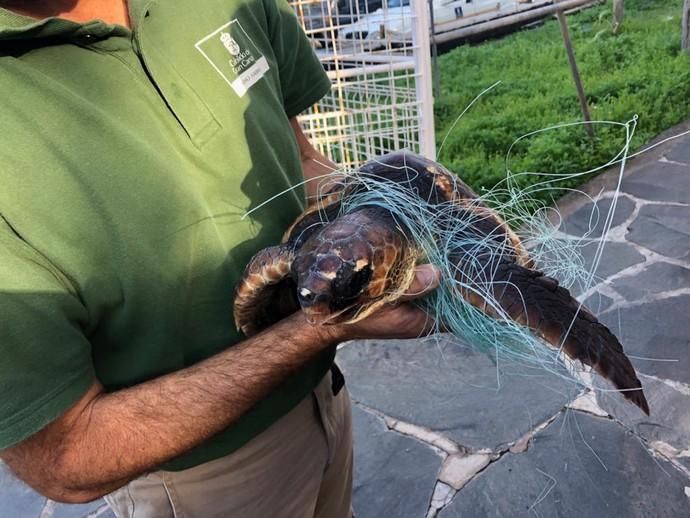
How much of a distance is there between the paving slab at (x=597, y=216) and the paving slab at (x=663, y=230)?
84mm

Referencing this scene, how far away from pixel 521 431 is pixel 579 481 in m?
0.29

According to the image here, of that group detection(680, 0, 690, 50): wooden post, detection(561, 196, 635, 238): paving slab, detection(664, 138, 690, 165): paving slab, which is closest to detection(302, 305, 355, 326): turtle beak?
detection(561, 196, 635, 238): paving slab

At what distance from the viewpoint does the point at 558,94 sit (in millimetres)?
4992

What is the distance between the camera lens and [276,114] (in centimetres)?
120

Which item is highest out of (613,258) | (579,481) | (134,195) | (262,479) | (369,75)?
(134,195)

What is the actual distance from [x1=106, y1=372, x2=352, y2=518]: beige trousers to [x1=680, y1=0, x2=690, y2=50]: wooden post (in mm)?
5540

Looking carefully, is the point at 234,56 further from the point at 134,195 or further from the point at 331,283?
the point at 331,283

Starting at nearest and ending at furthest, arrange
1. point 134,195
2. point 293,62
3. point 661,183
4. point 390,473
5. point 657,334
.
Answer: point 134,195 → point 293,62 → point 390,473 → point 657,334 → point 661,183

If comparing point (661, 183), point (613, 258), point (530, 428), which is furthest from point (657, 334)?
point (661, 183)

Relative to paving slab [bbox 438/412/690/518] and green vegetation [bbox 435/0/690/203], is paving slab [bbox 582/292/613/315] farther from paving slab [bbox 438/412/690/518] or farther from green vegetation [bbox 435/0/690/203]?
green vegetation [bbox 435/0/690/203]

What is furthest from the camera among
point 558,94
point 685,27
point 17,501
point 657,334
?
point 685,27

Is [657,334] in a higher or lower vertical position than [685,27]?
lower

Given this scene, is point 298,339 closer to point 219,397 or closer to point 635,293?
point 219,397

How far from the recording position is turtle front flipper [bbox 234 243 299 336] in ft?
3.35
